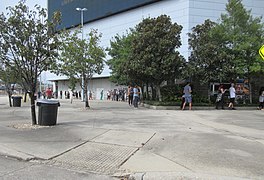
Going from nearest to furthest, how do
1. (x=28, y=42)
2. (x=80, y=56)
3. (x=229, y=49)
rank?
(x=28, y=42) < (x=80, y=56) < (x=229, y=49)

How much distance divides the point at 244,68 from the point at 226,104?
3.02 meters

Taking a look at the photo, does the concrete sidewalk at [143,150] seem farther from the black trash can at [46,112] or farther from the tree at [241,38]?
the tree at [241,38]

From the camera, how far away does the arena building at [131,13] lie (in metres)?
35.2

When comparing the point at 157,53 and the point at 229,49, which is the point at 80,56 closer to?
the point at 157,53

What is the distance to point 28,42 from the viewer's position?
10.5 metres

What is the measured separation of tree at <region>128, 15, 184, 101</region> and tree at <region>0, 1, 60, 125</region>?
9157 mm

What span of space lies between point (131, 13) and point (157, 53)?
2430 centimetres

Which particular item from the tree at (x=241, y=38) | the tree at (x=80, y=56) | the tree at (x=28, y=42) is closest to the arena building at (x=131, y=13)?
the tree at (x=80, y=56)

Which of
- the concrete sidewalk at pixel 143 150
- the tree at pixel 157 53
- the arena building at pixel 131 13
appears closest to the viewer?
the concrete sidewalk at pixel 143 150

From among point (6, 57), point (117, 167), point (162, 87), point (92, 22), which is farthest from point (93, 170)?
point (92, 22)

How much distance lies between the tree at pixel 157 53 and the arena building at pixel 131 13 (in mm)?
10342

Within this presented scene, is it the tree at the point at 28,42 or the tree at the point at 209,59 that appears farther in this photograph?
the tree at the point at 209,59

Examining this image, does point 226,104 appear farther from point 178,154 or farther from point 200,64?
point 178,154

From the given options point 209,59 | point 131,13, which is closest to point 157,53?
point 209,59
